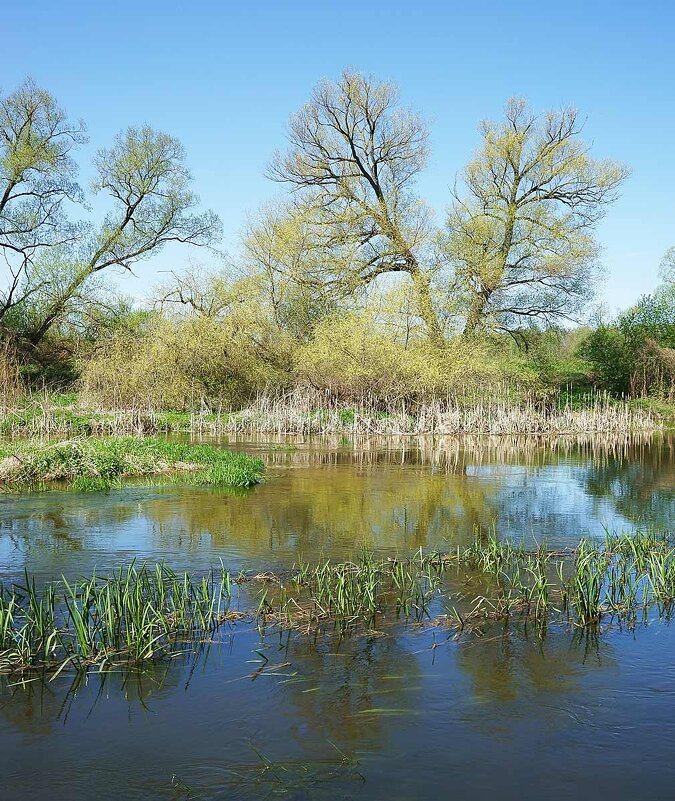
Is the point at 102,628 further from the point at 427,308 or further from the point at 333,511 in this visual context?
the point at 427,308

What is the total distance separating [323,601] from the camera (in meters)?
6.77

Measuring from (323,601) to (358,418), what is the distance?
59.0 ft

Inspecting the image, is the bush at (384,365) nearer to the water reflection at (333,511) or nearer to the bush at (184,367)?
the bush at (184,367)

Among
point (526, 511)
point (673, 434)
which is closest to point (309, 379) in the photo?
point (673, 434)

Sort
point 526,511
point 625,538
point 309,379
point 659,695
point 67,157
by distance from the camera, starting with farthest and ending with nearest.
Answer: point 67,157, point 309,379, point 526,511, point 625,538, point 659,695

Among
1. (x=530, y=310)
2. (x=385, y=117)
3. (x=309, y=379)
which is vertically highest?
(x=385, y=117)

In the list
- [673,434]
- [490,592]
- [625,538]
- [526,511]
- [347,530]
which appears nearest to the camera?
[490,592]

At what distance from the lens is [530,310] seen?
31578 millimetres

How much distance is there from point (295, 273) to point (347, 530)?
22076mm

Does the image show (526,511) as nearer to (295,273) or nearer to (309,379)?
(309,379)

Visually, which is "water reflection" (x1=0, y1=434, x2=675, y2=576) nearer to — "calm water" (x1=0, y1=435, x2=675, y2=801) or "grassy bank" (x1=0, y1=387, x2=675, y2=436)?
"calm water" (x1=0, y1=435, x2=675, y2=801)

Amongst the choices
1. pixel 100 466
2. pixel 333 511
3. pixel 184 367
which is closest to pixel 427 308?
pixel 184 367

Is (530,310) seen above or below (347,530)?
above

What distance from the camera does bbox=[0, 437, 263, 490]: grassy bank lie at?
13.1 meters
